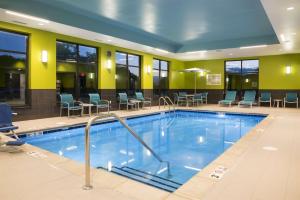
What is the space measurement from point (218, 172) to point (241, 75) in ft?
39.1

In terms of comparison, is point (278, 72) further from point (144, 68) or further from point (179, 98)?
point (144, 68)

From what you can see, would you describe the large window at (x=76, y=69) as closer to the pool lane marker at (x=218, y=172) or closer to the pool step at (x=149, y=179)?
the pool step at (x=149, y=179)

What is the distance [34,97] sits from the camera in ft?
24.9

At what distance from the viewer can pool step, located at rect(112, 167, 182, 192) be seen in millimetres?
3121

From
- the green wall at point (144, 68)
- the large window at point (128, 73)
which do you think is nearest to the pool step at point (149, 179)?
the green wall at point (144, 68)

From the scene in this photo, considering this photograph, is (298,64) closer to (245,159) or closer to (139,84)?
(139,84)

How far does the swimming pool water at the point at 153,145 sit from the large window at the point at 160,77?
5709 mm

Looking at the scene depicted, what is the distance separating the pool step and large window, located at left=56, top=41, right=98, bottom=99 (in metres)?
5.80

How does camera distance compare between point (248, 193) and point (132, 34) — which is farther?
point (132, 34)

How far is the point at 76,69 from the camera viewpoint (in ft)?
29.6

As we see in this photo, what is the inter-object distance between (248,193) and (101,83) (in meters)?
8.28

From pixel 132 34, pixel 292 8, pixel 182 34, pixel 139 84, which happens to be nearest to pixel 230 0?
pixel 292 8

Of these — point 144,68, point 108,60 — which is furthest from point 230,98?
point 108,60

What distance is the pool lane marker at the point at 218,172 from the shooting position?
2859mm
